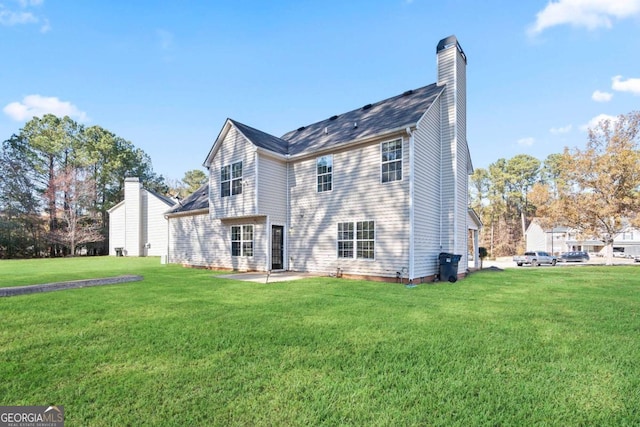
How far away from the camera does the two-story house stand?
10484 mm

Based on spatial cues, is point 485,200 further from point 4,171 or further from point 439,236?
point 4,171

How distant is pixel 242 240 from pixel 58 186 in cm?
2498

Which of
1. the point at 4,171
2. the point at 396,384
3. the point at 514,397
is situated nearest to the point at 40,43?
the point at 396,384

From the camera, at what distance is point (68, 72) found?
15344 millimetres

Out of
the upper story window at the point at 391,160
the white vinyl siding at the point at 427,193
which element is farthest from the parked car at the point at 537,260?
the upper story window at the point at 391,160

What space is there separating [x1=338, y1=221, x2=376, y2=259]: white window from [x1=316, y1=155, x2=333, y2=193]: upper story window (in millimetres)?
1727

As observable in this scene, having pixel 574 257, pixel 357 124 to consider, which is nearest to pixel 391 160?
pixel 357 124

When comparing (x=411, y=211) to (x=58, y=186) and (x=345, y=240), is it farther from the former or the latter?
(x=58, y=186)

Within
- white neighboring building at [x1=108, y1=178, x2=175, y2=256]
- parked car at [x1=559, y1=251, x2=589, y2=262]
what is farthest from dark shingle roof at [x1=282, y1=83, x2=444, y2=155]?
parked car at [x1=559, y1=251, x2=589, y2=262]

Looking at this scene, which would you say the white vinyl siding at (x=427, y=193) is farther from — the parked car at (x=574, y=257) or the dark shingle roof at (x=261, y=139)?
the parked car at (x=574, y=257)

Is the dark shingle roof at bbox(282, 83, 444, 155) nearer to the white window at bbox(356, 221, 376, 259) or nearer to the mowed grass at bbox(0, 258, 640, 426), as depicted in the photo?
the white window at bbox(356, 221, 376, 259)

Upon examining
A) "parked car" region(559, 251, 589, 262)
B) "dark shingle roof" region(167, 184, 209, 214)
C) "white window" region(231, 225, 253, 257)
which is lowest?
"parked car" region(559, 251, 589, 262)

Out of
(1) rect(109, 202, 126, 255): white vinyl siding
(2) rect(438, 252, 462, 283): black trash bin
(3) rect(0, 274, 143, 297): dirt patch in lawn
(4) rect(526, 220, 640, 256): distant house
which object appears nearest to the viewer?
(3) rect(0, 274, 143, 297): dirt patch in lawn

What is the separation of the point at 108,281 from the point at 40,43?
11.0m
